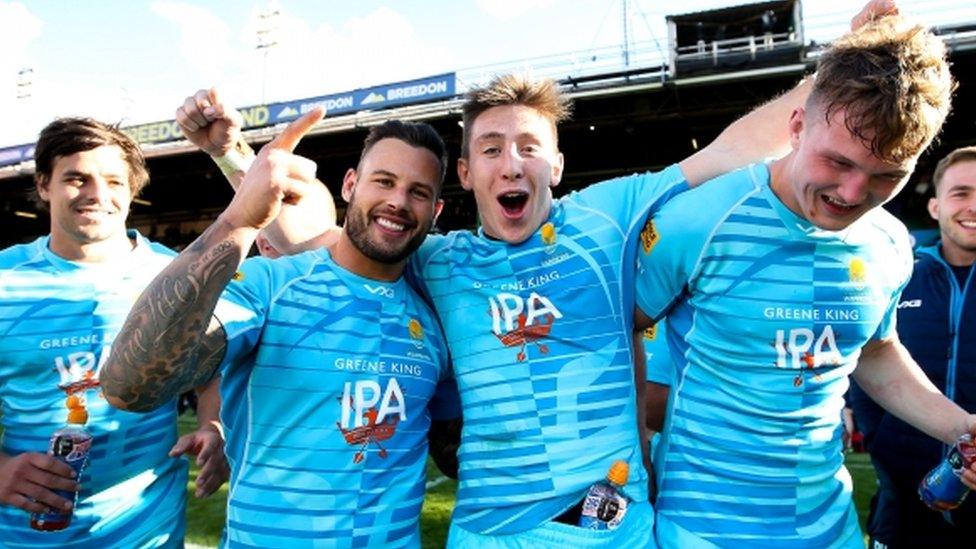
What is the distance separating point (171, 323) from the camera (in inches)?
61.0

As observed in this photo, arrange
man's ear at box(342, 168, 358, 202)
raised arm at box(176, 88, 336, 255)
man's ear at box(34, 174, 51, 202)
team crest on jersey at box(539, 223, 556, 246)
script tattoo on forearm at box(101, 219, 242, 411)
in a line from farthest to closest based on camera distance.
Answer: man's ear at box(34, 174, 51, 202)
man's ear at box(342, 168, 358, 202)
team crest on jersey at box(539, 223, 556, 246)
raised arm at box(176, 88, 336, 255)
script tattoo on forearm at box(101, 219, 242, 411)

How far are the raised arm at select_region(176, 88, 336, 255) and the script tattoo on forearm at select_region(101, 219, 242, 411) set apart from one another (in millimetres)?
275

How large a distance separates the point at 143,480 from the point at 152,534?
19 cm

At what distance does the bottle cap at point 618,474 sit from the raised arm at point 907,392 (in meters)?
0.88

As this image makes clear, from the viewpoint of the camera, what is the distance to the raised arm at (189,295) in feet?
5.10

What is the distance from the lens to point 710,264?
1.81 metres

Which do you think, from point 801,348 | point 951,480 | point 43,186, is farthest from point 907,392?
point 43,186

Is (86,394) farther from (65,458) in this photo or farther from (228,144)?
(228,144)

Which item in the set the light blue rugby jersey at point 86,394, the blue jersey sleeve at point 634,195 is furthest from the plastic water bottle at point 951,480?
the light blue rugby jersey at point 86,394

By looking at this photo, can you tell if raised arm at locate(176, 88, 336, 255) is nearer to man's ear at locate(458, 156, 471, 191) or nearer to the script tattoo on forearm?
the script tattoo on forearm

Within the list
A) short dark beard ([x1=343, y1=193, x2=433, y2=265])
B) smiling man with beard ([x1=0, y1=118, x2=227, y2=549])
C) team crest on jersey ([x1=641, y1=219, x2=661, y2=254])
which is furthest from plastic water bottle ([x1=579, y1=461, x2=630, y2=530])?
smiling man with beard ([x1=0, y1=118, x2=227, y2=549])

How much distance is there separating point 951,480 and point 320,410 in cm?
183

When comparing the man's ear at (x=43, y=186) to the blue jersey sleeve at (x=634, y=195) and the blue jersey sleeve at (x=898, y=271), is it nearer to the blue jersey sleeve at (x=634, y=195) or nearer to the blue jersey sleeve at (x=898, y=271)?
the blue jersey sleeve at (x=634, y=195)

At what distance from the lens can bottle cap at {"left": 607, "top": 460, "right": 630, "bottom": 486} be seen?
177 centimetres
